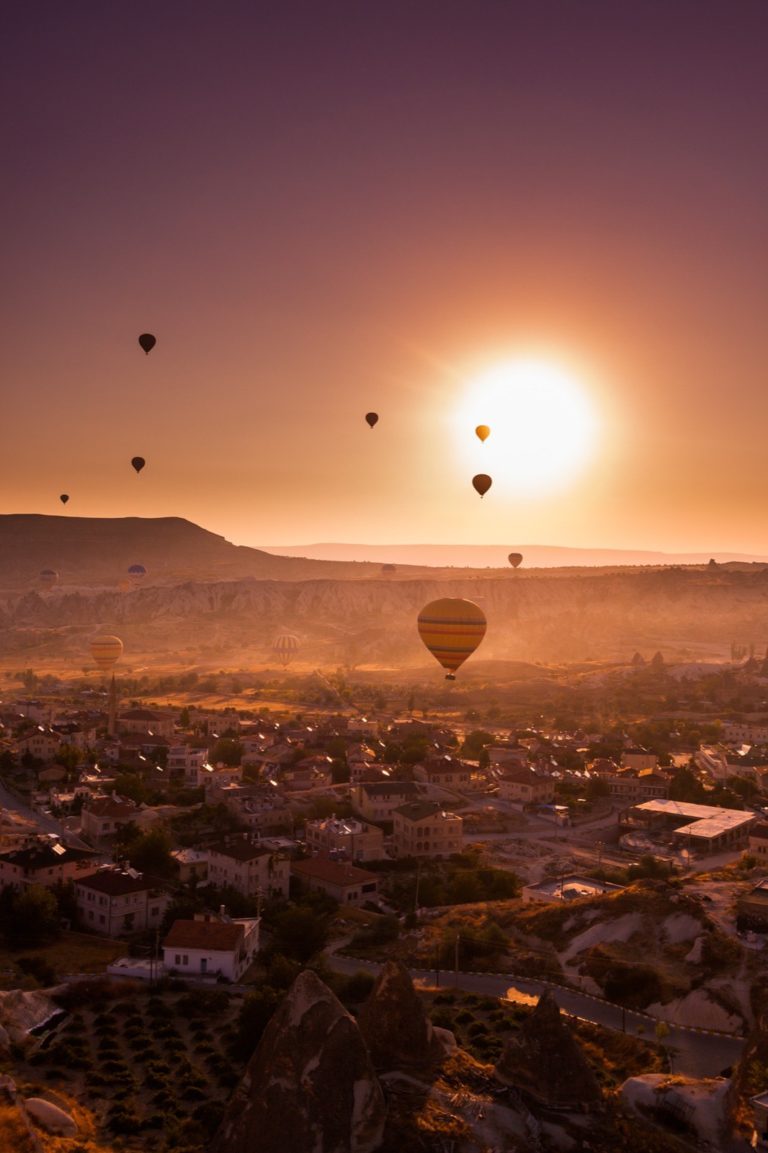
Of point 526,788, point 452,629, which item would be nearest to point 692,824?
point 526,788

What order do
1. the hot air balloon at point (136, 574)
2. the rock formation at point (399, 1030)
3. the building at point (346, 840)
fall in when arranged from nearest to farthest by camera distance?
the rock formation at point (399, 1030) → the building at point (346, 840) → the hot air balloon at point (136, 574)

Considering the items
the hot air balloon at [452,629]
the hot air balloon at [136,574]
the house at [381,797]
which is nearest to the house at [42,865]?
the house at [381,797]

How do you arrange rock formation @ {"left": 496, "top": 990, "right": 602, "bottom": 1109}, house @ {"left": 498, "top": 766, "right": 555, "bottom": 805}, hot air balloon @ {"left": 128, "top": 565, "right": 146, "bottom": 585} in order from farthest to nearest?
hot air balloon @ {"left": 128, "top": 565, "right": 146, "bottom": 585}
house @ {"left": 498, "top": 766, "right": 555, "bottom": 805}
rock formation @ {"left": 496, "top": 990, "right": 602, "bottom": 1109}

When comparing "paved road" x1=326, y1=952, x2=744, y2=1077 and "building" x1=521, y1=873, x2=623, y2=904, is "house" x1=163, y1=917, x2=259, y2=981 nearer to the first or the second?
"paved road" x1=326, y1=952, x2=744, y2=1077

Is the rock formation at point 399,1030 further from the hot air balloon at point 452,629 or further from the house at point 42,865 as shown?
the hot air balloon at point 452,629

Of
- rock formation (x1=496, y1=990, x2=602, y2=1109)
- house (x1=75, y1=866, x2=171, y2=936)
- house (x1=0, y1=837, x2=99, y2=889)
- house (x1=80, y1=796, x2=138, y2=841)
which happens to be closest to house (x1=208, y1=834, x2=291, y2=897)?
house (x1=75, y1=866, x2=171, y2=936)

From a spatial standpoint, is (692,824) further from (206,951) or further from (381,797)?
(206,951)
